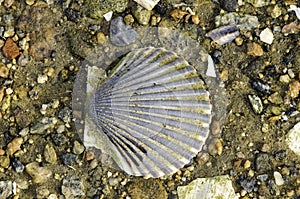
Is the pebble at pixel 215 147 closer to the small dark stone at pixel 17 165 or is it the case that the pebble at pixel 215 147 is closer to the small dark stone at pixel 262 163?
the small dark stone at pixel 262 163

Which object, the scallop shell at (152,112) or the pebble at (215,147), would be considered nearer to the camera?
the scallop shell at (152,112)

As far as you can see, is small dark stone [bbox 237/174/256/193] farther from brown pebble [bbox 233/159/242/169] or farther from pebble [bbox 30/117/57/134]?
pebble [bbox 30/117/57/134]

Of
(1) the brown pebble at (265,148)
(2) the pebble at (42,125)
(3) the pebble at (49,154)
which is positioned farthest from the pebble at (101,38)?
(1) the brown pebble at (265,148)

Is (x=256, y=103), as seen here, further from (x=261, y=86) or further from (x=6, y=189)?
(x=6, y=189)

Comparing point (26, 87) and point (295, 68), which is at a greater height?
point (295, 68)

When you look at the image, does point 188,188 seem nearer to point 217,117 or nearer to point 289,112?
point 217,117

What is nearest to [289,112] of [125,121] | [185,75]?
[185,75]

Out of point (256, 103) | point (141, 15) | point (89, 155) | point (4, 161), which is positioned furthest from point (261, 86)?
point (4, 161)
